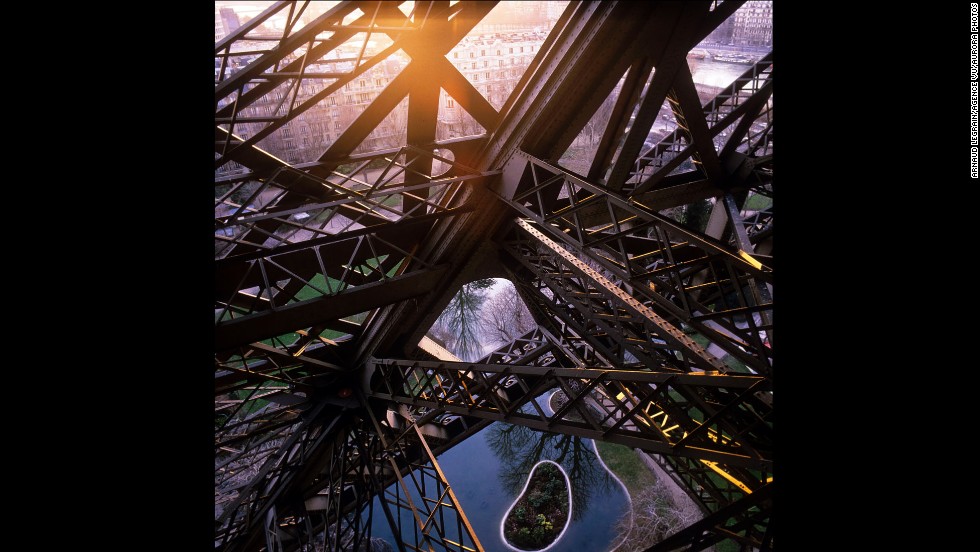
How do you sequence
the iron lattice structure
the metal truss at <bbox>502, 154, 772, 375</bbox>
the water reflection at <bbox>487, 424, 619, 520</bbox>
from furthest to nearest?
the water reflection at <bbox>487, 424, 619, 520</bbox>
the iron lattice structure
the metal truss at <bbox>502, 154, 772, 375</bbox>

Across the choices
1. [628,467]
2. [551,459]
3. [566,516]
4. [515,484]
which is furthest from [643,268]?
[551,459]

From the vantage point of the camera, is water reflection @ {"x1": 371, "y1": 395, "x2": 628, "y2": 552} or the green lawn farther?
the green lawn

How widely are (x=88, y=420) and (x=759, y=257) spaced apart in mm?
4851

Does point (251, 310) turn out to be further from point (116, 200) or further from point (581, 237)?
point (116, 200)

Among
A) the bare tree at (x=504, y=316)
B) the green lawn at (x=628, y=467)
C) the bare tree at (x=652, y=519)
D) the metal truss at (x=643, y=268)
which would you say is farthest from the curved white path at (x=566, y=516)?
the metal truss at (x=643, y=268)

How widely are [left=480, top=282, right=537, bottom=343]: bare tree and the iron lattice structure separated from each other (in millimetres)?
10700

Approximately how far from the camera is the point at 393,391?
31.2ft

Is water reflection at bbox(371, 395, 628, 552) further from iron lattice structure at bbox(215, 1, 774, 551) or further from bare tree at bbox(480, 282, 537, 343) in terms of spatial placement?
iron lattice structure at bbox(215, 1, 774, 551)

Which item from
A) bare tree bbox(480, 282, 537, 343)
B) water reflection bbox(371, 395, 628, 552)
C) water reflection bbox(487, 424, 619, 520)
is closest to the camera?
water reflection bbox(371, 395, 628, 552)

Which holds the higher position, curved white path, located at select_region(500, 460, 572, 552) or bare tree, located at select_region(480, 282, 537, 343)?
bare tree, located at select_region(480, 282, 537, 343)

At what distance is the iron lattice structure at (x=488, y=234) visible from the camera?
15.6ft

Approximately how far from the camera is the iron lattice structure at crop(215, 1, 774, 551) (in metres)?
4.75

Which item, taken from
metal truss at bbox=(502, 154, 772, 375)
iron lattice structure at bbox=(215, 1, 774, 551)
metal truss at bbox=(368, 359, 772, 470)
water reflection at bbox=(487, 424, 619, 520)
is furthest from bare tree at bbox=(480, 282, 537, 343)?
metal truss at bbox=(502, 154, 772, 375)

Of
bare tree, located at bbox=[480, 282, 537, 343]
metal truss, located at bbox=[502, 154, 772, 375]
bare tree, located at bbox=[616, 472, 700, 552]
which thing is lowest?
bare tree, located at bbox=[616, 472, 700, 552]
